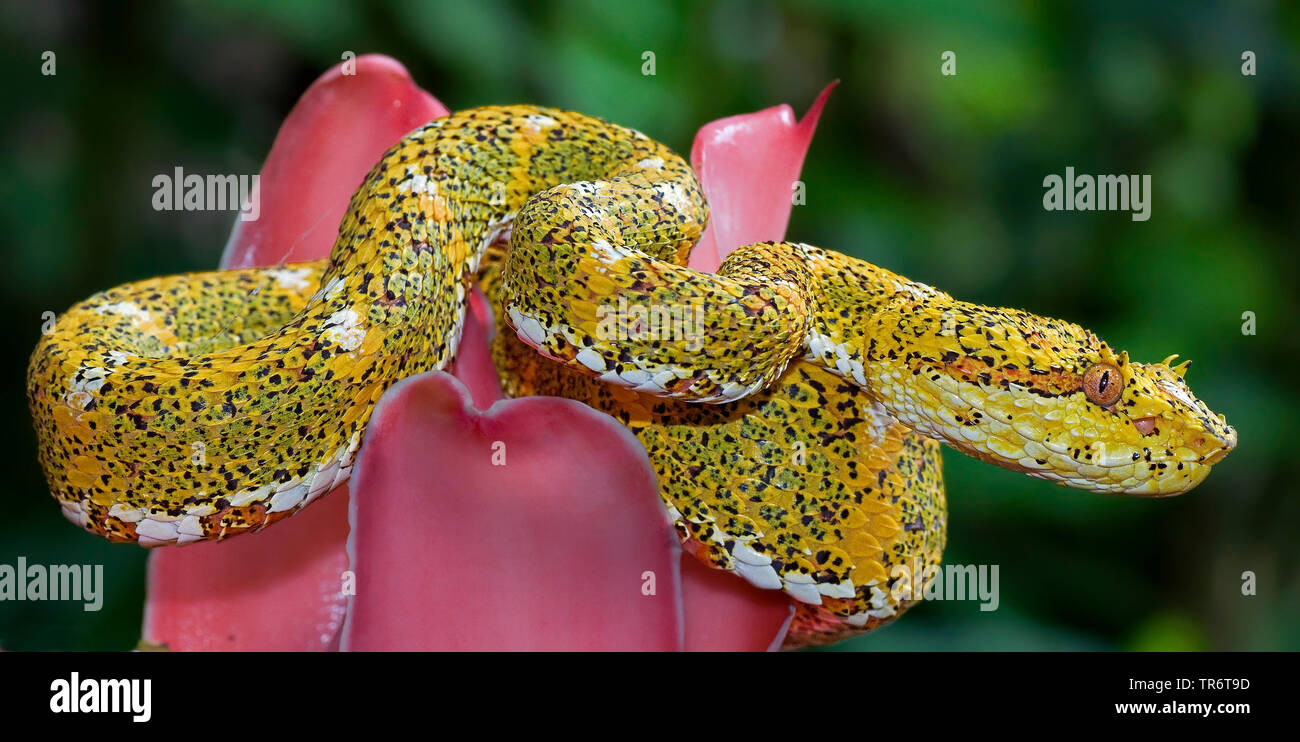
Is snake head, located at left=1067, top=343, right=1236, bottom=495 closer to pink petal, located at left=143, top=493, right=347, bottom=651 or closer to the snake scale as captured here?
the snake scale

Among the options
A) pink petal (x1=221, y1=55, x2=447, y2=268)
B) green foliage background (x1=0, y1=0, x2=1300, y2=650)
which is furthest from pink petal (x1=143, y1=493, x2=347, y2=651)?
green foliage background (x1=0, y1=0, x2=1300, y2=650)

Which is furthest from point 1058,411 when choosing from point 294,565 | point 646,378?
point 294,565

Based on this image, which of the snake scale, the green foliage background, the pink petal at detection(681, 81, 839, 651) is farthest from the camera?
the green foliage background

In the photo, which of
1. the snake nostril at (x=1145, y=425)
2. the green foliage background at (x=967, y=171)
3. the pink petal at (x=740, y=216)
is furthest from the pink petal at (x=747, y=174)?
the green foliage background at (x=967, y=171)

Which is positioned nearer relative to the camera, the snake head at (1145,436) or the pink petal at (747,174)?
the snake head at (1145,436)

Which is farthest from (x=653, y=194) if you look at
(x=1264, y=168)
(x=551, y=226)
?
(x=1264, y=168)

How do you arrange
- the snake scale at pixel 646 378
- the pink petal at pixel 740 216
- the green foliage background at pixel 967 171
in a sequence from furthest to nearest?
the green foliage background at pixel 967 171 < the pink petal at pixel 740 216 < the snake scale at pixel 646 378

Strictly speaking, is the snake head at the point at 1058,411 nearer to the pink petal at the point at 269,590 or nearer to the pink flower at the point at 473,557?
the pink flower at the point at 473,557

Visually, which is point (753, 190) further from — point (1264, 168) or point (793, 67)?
point (1264, 168)
